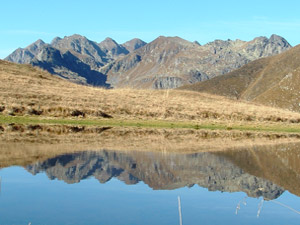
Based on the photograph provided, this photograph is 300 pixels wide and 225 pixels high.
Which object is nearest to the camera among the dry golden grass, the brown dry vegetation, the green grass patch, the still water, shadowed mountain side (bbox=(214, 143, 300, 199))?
the still water

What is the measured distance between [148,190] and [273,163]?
8055mm

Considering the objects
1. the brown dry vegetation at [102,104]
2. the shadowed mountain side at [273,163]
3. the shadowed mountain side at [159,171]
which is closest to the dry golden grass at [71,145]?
the shadowed mountain side at [159,171]

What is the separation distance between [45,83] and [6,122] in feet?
79.5

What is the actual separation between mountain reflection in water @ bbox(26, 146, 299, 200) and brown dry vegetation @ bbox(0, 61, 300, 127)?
2310 cm

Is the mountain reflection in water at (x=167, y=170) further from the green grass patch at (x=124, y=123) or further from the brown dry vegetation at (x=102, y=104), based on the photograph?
the brown dry vegetation at (x=102, y=104)

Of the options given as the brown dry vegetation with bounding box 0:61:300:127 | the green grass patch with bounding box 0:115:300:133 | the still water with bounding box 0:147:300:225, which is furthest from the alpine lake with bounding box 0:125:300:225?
the brown dry vegetation with bounding box 0:61:300:127

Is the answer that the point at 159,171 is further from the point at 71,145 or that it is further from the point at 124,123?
the point at 124,123

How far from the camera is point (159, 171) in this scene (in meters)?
16.1

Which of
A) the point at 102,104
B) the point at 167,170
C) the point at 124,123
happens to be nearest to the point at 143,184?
the point at 167,170

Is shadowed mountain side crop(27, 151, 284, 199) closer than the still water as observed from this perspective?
No

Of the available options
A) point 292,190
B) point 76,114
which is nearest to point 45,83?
point 76,114

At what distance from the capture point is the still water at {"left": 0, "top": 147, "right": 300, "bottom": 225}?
33.4ft

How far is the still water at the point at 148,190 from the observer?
10.2 meters

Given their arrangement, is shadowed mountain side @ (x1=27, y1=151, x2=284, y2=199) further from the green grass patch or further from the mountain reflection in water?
the green grass patch
